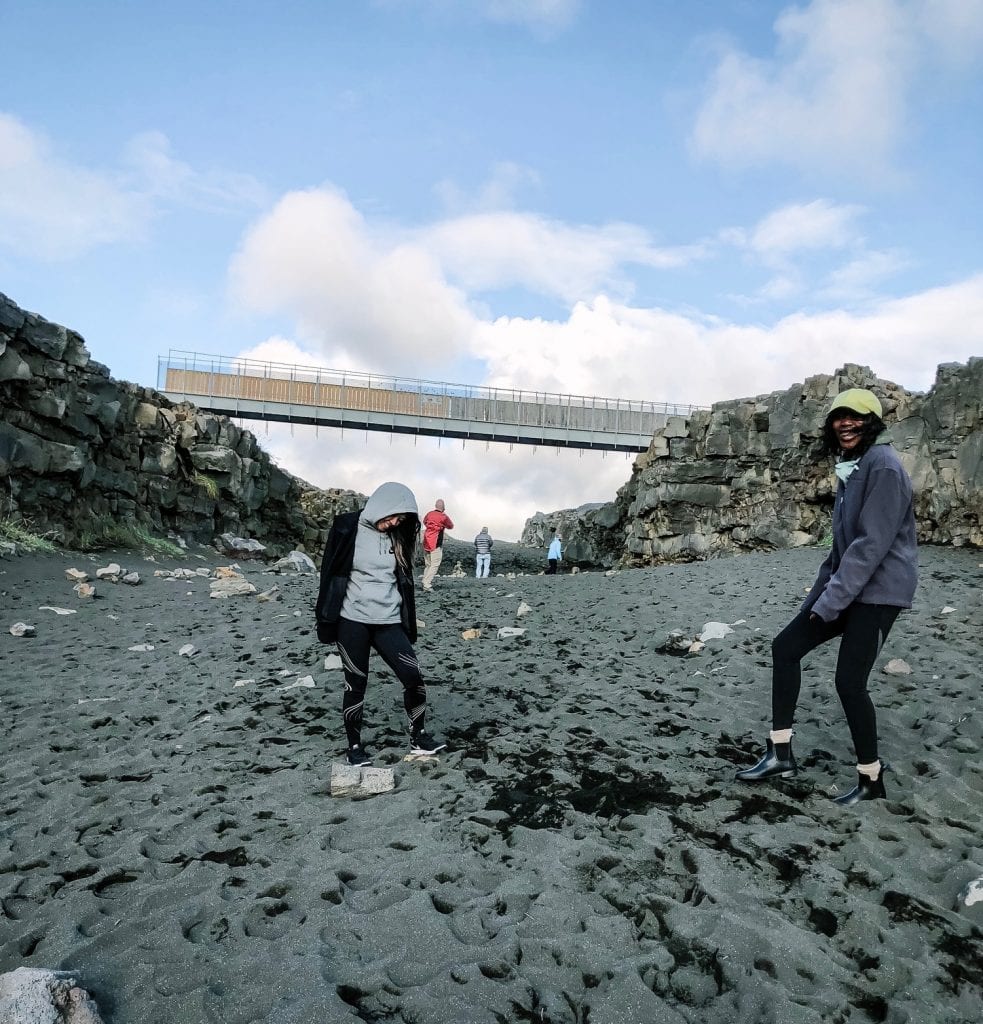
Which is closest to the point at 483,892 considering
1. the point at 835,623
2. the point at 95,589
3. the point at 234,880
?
the point at 234,880

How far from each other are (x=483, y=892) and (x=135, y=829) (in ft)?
7.46

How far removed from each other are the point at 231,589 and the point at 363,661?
8.87 m

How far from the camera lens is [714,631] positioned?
8.79m

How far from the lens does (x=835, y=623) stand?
391cm

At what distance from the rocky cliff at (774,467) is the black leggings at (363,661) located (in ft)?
52.2

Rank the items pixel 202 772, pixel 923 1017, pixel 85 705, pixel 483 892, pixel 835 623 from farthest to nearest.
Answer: pixel 85 705, pixel 202 772, pixel 835 623, pixel 483 892, pixel 923 1017

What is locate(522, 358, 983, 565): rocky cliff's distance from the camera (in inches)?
643

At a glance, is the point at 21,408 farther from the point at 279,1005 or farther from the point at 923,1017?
the point at 923,1017

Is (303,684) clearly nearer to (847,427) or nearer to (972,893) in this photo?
(847,427)

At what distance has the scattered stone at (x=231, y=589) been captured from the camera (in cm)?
1252

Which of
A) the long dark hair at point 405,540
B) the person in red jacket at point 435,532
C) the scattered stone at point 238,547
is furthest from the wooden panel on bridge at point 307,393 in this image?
the long dark hair at point 405,540

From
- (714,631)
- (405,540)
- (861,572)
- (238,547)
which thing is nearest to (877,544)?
(861,572)

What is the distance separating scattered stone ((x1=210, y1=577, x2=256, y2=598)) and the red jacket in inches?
199

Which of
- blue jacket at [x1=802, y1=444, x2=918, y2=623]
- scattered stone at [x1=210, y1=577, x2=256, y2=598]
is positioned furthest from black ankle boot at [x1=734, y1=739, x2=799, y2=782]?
scattered stone at [x1=210, y1=577, x2=256, y2=598]
